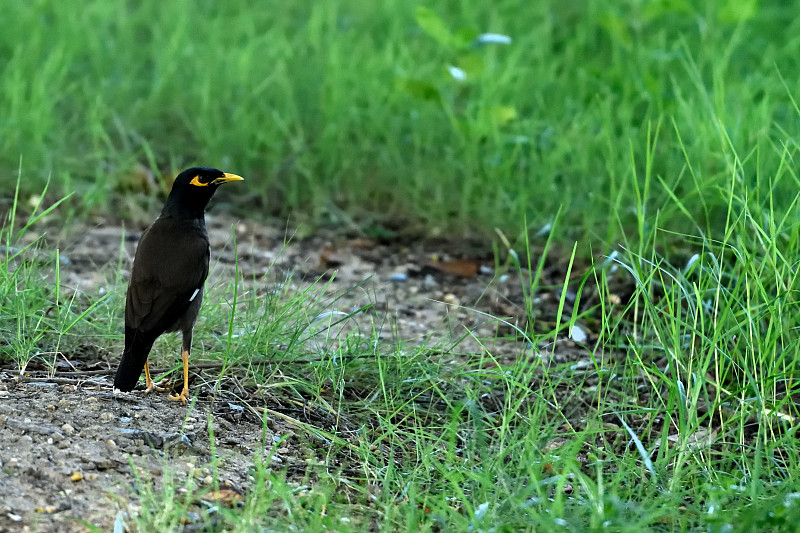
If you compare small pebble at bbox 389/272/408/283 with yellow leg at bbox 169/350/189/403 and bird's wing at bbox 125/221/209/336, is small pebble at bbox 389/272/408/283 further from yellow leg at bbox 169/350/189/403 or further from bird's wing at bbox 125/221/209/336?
yellow leg at bbox 169/350/189/403

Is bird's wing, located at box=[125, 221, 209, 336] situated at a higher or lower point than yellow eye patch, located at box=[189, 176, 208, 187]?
lower

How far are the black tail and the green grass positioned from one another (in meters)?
0.26

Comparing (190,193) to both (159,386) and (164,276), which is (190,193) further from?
(159,386)

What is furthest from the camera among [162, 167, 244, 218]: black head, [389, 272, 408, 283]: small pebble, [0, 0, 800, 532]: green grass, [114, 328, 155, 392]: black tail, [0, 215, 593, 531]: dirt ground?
[389, 272, 408, 283]: small pebble

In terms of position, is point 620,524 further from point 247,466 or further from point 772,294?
point 772,294

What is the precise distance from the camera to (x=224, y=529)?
102 inches

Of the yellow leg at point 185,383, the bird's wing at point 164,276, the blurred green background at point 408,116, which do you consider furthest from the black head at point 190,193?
the blurred green background at point 408,116

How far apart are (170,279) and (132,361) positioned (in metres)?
0.33

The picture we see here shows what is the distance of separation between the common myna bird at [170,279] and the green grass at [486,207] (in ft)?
0.70

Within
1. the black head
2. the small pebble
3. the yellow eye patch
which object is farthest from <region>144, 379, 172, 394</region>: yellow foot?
the small pebble

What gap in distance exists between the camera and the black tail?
3146mm

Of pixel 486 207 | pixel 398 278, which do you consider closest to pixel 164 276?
pixel 398 278

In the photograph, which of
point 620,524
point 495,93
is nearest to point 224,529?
point 620,524

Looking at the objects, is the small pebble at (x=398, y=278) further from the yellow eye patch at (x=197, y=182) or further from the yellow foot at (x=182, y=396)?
the yellow foot at (x=182, y=396)
